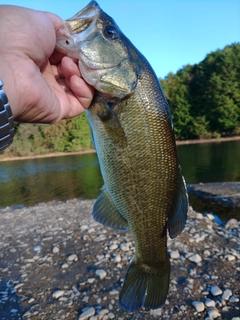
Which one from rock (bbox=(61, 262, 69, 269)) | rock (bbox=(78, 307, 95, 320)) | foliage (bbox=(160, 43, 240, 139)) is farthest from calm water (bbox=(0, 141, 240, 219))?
foliage (bbox=(160, 43, 240, 139))

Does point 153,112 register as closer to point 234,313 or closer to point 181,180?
point 181,180

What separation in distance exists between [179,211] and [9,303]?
4.12 metres

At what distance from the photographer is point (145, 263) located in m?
2.88

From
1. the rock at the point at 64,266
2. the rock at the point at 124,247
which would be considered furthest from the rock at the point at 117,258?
the rock at the point at 64,266

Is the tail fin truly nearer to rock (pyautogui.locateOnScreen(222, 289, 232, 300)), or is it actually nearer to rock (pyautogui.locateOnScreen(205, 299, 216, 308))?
rock (pyautogui.locateOnScreen(205, 299, 216, 308))

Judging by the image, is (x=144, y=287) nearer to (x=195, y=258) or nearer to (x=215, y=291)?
(x=215, y=291)

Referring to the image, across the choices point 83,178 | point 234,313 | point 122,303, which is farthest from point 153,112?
point 83,178

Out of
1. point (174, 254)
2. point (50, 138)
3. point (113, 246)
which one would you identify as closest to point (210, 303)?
point (174, 254)

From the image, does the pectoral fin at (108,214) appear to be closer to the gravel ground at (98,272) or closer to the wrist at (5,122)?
the wrist at (5,122)

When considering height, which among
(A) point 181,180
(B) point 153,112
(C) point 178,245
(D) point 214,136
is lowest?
(D) point 214,136

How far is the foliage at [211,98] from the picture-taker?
2025 inches

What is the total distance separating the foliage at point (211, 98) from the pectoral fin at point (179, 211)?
5044cm

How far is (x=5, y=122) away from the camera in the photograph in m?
2.34

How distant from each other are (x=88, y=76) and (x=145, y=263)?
69.0 inches
